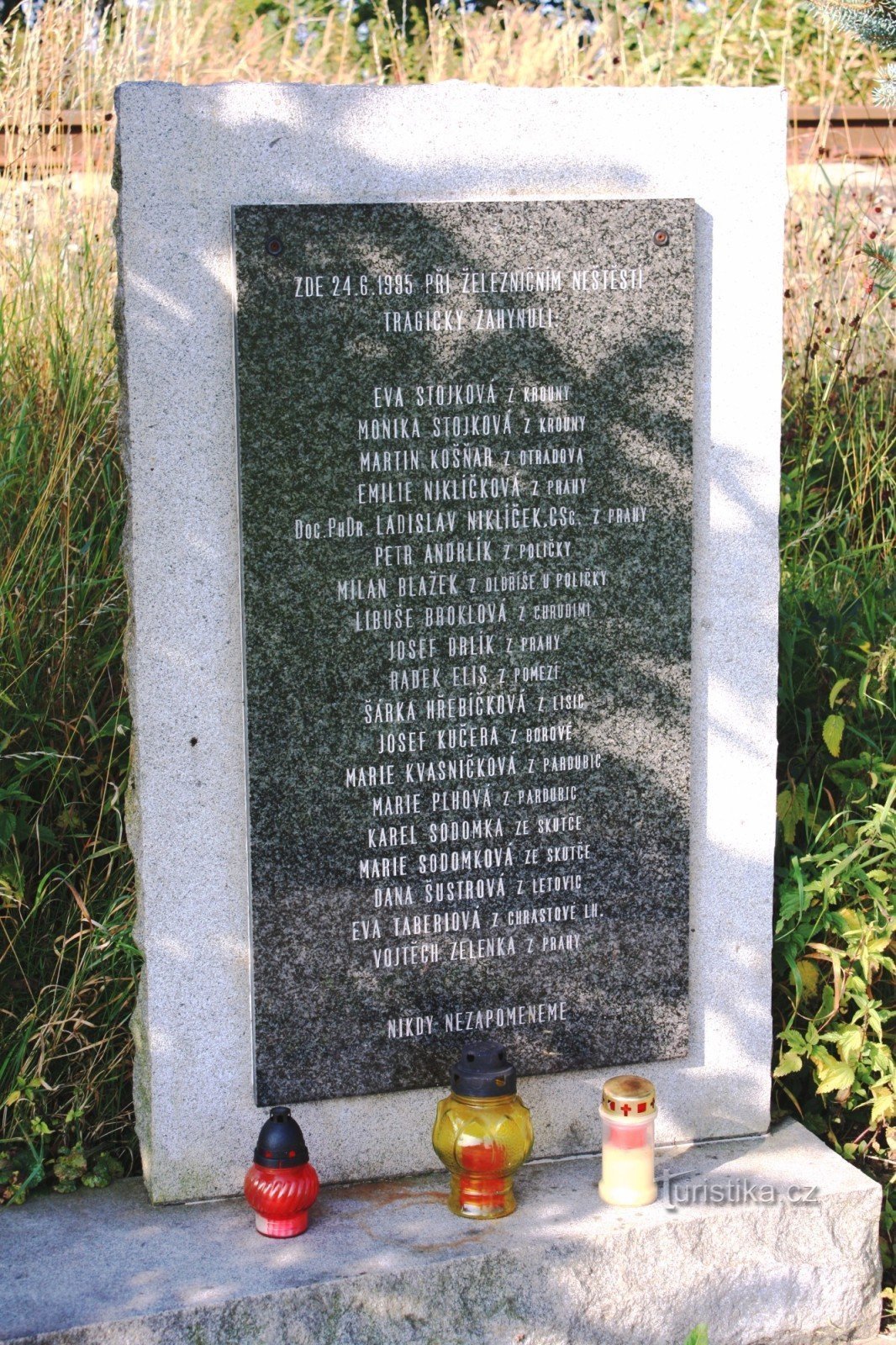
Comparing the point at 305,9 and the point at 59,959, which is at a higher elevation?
the point at 305,9

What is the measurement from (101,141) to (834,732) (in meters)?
2.90

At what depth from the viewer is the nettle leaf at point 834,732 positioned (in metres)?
3.11

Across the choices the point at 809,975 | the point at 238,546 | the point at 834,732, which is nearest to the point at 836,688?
the point at 834,732

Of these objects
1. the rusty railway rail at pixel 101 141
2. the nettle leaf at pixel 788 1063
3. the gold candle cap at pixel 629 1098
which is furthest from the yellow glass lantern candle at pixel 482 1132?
the rusty railway rail at pixel 101 141

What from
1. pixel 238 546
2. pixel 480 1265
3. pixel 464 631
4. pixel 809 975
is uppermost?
pixel 238 546

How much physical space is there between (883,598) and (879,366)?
159 centimetres

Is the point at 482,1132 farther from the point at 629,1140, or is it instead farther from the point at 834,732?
the point at 834,732

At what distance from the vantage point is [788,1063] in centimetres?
296

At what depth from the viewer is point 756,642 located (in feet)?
9.36

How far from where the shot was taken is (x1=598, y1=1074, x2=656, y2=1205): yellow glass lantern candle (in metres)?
2.55

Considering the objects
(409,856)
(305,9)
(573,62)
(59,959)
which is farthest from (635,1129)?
(305,9)

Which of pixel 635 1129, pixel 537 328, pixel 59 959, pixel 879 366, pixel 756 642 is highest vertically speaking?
pixel 879 366

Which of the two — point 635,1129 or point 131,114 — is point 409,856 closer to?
point 635,1129

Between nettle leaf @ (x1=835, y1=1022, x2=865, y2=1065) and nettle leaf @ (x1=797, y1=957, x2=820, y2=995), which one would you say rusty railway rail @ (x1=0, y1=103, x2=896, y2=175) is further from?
nettle leaf @ (x1=835, y1=1022, x2=865, y2=1065)
